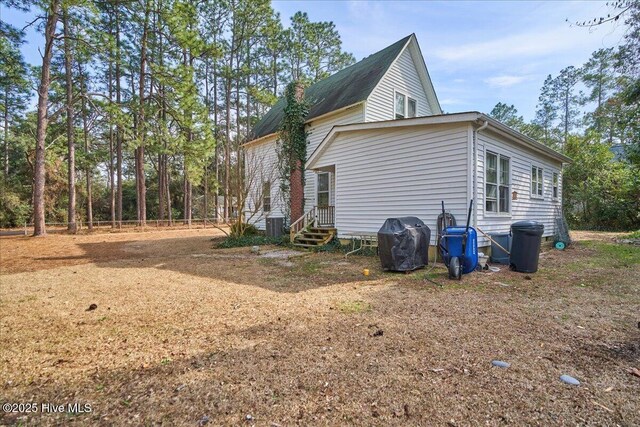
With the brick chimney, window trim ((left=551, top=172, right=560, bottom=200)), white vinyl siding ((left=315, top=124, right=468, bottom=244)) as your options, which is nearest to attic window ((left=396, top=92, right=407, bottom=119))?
white vinyl siding ((left=315, top=124, right=468, bottom=244))

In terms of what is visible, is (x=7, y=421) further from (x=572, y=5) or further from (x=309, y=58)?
(x=309, y=58)

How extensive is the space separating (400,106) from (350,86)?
236 centimetres

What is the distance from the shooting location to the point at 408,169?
865 centimetres

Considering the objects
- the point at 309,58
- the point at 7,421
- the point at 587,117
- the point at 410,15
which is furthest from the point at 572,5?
the point at 587,117

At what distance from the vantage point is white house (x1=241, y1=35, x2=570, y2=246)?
7.77 m

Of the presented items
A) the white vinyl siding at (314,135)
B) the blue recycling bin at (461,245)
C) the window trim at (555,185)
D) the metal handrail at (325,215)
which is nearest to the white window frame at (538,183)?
the window trim at (555,185)

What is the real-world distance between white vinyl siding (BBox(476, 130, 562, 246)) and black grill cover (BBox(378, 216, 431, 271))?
2.01m

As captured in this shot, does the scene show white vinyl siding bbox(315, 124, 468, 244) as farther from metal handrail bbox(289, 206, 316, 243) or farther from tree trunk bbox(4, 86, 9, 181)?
tree trunk bbox(4, 86, 9, 181)

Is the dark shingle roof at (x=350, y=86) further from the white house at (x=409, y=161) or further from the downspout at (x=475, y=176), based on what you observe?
the downspout at (x=475, y=176)

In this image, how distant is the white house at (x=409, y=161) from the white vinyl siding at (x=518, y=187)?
0.03m

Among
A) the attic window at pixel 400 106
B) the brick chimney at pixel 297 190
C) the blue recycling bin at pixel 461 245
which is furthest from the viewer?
the brick chimney at pixel 297 190

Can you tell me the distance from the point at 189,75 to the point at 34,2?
661 centimetres

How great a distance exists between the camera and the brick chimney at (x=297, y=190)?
13.8 metres

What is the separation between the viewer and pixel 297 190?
13797 mm
